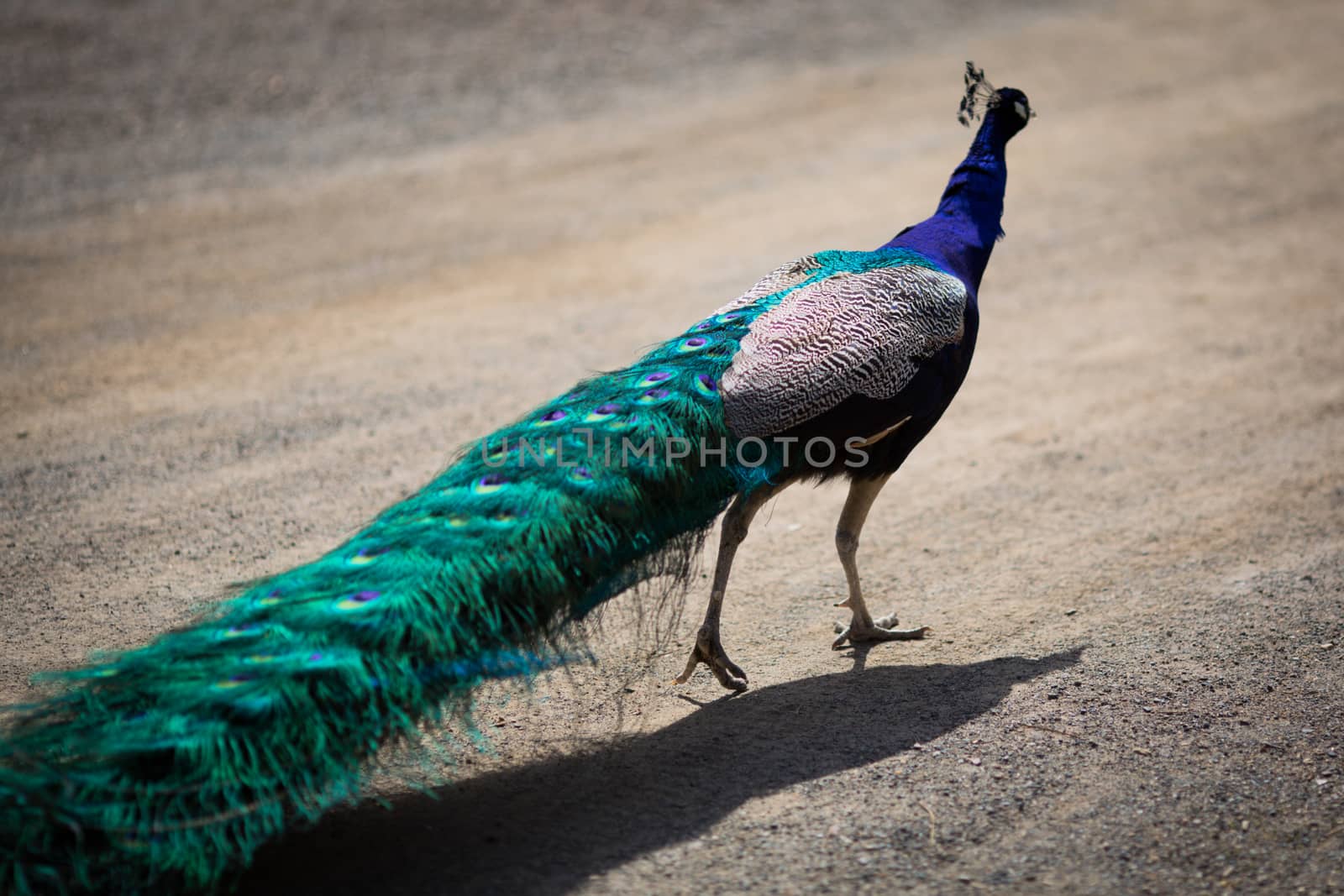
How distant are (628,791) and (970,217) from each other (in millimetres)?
3249

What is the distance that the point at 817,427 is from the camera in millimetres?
4578

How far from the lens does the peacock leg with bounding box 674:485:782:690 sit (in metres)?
4.68

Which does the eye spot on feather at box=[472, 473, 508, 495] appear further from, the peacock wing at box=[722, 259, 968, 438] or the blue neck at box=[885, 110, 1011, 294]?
the blue neck at box=[885, 110, 1011, 294]

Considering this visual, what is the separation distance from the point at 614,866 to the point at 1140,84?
485 inches

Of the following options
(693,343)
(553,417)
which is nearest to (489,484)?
(553,417)

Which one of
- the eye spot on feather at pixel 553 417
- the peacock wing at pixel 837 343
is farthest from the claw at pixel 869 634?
the eye spot on feather at pixel 553 417

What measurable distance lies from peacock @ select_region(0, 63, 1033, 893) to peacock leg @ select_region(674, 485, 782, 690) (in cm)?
1

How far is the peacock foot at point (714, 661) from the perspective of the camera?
4.76 metres

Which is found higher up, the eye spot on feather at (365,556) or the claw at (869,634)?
the eye spot on feather at (365,556)

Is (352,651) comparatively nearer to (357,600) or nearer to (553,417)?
(357,600)

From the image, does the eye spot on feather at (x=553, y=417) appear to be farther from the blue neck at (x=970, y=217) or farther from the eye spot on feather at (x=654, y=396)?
the blue neck at (x=970, y=217)

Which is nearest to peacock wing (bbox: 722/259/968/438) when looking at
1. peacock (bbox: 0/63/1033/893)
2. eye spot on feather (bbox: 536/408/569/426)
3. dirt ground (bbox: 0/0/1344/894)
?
peacock (bbox: 0/63/1033/893)

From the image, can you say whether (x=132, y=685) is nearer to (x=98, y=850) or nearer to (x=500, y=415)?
(x=98, y=850)

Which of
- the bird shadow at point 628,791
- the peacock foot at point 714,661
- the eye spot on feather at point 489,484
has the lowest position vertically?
the bird shadow at point 628,791
